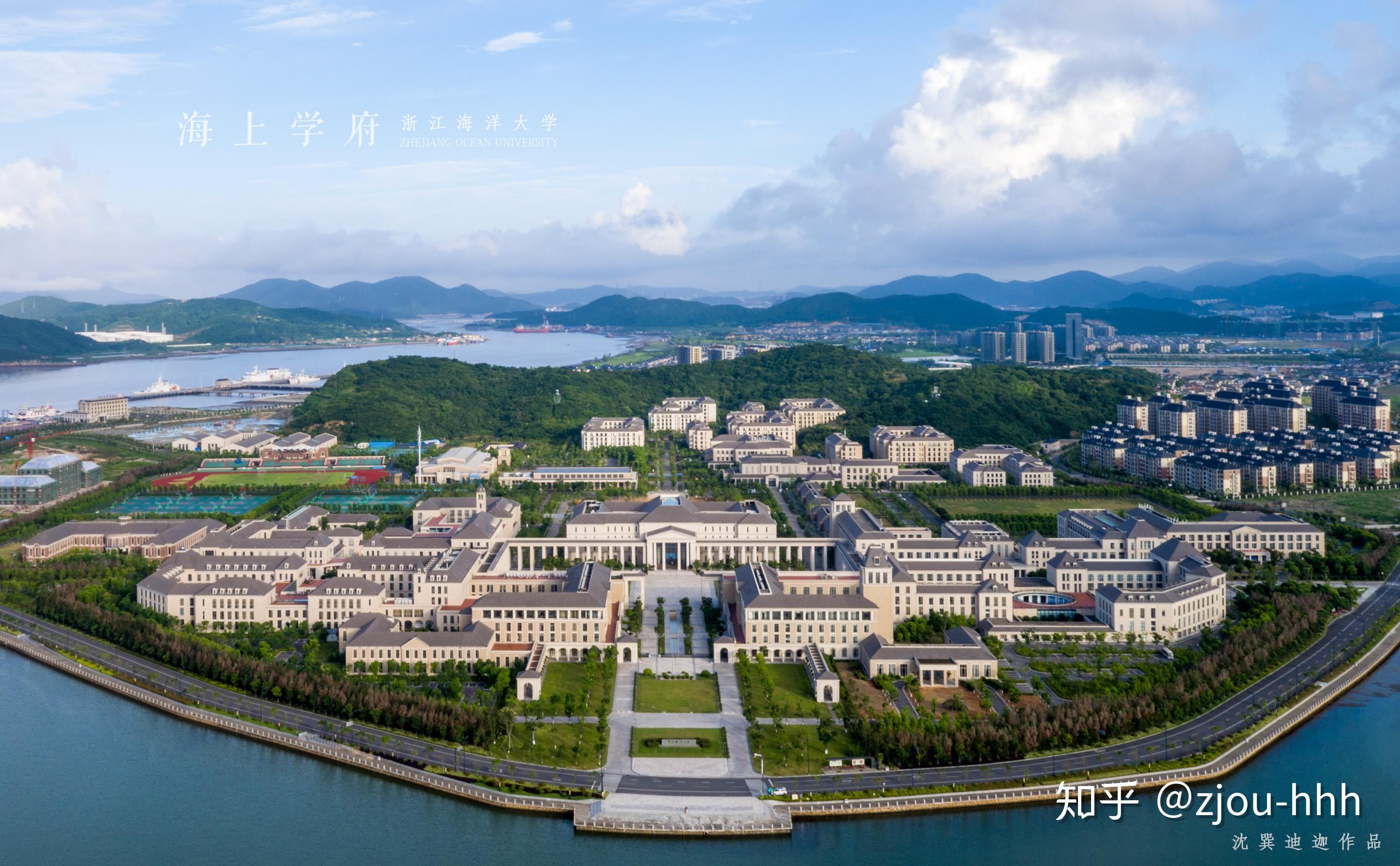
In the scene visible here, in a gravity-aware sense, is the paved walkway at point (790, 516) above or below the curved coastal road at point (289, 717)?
above

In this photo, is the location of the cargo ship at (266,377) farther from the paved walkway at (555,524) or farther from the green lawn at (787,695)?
the green lawn at (787,695)

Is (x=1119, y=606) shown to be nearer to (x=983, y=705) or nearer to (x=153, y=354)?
(x=983, y=705)

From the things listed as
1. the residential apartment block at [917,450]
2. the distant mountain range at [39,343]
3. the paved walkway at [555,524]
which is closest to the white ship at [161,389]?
the distant mountain range at [39,343]

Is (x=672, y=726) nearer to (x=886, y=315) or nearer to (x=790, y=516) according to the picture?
(x=790, y=516)

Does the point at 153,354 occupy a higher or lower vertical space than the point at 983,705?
higher

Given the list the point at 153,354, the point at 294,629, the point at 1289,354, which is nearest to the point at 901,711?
the point at 294,629

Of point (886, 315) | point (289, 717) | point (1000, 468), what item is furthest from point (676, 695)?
point (886, 315)
